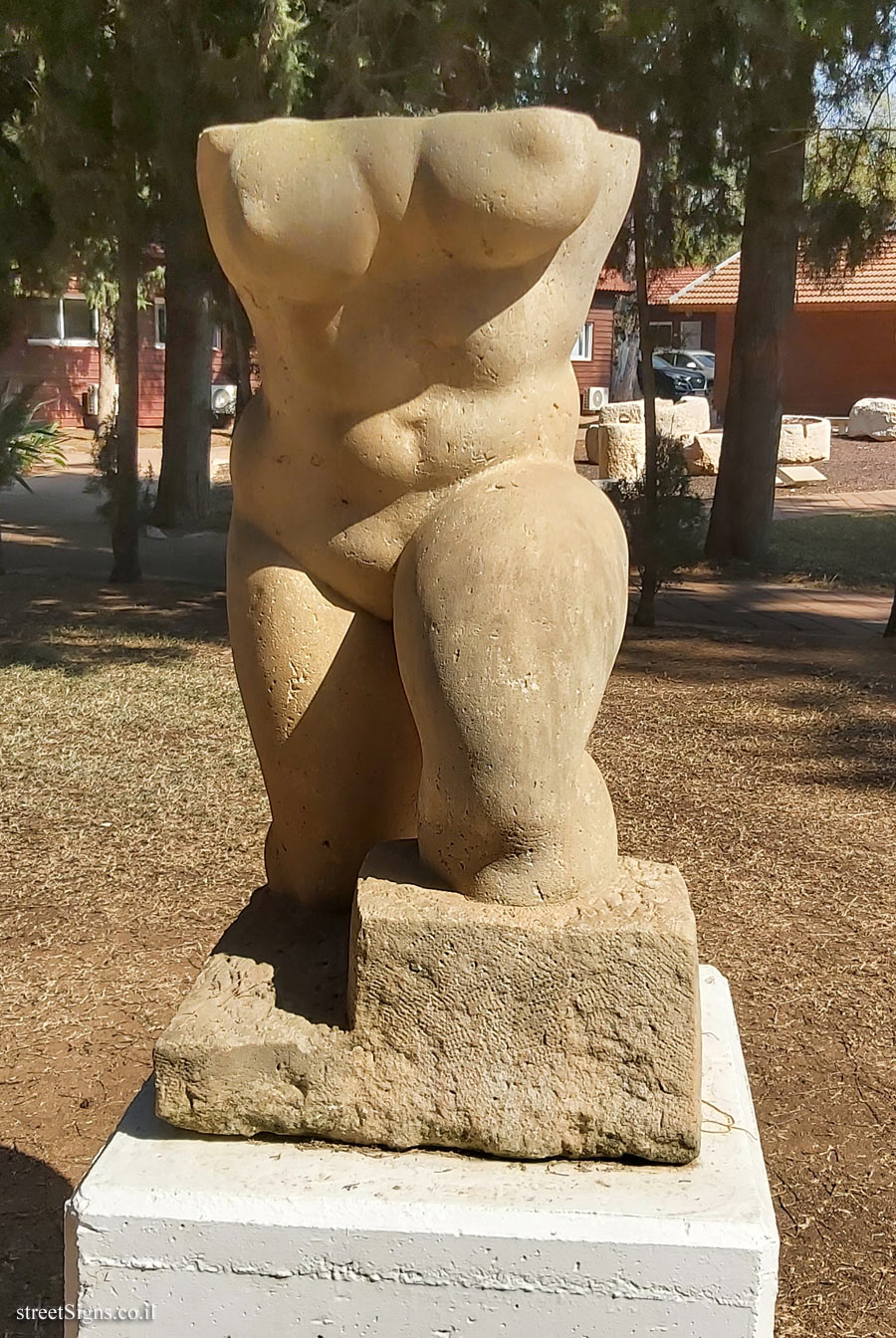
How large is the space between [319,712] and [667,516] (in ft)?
20.5

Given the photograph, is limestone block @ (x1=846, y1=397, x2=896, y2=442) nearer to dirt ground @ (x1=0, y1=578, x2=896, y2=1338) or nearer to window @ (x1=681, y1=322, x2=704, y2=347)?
window @ (x1=681, y1=322, x2=704, y2=347)

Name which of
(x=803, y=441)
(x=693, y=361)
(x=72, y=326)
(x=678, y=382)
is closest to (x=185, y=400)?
(x=803, y=441)

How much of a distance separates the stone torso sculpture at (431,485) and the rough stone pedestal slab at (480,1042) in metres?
0.09

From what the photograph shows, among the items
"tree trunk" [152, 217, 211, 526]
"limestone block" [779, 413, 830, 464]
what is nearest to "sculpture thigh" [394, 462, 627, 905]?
"tree trunk" [152, 217, 211, 526]

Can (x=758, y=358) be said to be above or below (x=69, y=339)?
below

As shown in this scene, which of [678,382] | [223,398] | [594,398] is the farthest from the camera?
[678,382]

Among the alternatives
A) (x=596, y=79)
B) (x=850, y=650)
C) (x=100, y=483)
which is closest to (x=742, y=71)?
(x=596, y=79)

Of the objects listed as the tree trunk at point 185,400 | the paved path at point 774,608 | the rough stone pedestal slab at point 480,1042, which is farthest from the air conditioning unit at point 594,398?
the rough stone pedestal slab at point 480,1042

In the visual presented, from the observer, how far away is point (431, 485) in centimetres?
188

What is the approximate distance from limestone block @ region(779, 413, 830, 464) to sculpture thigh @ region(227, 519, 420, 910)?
1669 cm

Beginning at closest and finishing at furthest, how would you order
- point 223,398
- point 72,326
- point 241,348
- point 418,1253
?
point 418,1253
point 241,348
point 223,398
point 72,326

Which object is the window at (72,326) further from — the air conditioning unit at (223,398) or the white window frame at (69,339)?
the air conditioning unit at (223,398)

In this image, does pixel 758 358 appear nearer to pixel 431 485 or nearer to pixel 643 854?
pixel 643 854

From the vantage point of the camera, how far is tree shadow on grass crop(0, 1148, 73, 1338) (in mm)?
2641
